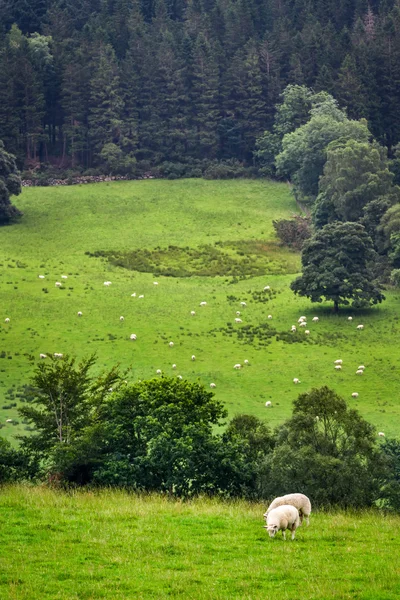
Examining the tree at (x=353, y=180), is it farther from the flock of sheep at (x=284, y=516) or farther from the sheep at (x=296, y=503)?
the flock of sheep at (x=284, y=516)

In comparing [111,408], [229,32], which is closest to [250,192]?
[229,32]

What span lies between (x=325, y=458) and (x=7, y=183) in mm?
74685

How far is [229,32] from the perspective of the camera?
138875 millimetres

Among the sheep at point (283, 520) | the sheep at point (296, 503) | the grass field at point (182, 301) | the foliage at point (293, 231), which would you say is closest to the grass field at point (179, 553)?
the sheep at point (283, 520)

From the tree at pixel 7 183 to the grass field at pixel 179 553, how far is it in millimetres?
74553

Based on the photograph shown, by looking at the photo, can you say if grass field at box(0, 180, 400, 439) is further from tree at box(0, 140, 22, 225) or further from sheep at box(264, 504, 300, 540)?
sheep at box(264, 504, 300, 540)

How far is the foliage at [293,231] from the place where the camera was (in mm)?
102075

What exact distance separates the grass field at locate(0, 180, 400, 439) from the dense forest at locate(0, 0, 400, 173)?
8.52 m

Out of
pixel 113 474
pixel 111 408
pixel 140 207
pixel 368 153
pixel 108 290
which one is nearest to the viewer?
pixel 113 474

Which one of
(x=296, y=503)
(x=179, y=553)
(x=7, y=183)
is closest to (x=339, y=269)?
(x=7, y=183)

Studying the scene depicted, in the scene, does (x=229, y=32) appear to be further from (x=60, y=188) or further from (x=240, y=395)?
(x=240, y=395)

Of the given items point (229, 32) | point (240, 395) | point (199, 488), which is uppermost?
point (229, 32)

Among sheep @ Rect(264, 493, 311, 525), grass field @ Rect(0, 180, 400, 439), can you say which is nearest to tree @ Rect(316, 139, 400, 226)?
grass field @ Rect(0, 180, 400, 439)

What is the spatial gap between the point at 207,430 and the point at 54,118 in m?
95.2
